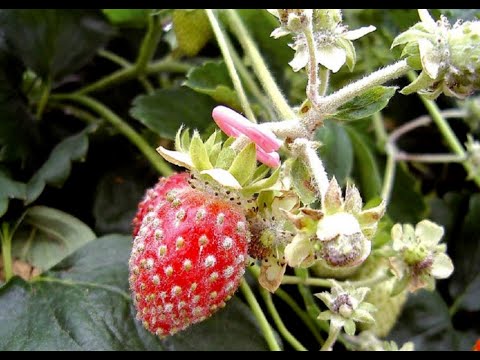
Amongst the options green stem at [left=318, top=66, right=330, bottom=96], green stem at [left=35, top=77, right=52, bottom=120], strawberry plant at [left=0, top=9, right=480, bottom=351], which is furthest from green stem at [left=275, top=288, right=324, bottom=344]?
green stem at [left=35, top=77, right=52, bottom=120]

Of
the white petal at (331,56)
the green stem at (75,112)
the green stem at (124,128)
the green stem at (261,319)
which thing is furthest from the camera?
the green stem at (75,112)

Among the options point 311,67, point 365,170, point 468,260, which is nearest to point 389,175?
point 365,170

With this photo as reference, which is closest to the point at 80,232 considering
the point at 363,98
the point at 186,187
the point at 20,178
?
the point at 20,178

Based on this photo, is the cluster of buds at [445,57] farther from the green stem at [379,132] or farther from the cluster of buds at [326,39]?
the green stem at [379,132]

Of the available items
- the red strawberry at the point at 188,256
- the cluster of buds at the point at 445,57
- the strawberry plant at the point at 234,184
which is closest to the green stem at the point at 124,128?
the strawberry plant at the point at 234,184

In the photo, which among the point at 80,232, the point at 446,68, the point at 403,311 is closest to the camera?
the point at 446,68

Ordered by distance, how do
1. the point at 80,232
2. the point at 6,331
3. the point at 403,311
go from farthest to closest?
the point at 403,311 < the point at 80,232 < the point at 6,331

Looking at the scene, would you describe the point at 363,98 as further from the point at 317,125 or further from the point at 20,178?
the point at 20,178

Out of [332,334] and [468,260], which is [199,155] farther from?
[468,260]
